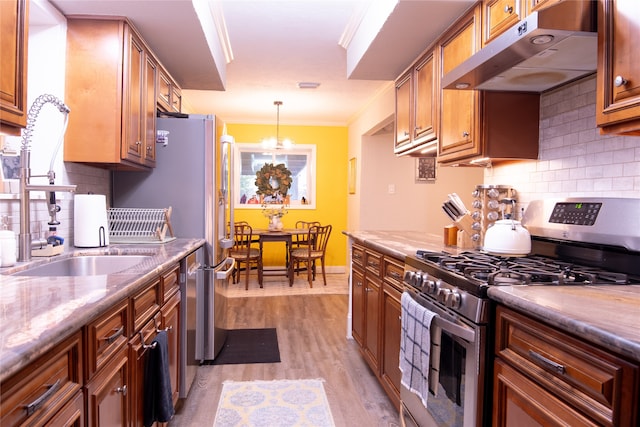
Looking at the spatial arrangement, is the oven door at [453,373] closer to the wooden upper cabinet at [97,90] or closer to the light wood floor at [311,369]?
the light wood floor at [311,369]

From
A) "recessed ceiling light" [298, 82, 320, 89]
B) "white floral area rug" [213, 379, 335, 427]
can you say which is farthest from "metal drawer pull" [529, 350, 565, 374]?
"recessed ceiling light" [298, 82, 320, 89]

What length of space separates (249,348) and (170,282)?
57.3 inches

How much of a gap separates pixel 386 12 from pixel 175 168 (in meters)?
1.73

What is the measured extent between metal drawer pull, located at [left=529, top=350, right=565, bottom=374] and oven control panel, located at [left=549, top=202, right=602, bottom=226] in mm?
787

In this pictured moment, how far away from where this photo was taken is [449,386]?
5.11 ft

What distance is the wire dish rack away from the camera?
2.59 meters

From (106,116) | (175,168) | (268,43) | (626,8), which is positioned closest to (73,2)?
(106,116)

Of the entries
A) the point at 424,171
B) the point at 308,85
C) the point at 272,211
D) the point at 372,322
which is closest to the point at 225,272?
the point at 372,322

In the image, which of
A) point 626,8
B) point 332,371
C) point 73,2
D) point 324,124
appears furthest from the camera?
point 324,124

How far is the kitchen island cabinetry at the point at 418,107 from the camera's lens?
2.71 m

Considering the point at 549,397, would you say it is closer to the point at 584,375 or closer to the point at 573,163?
the point at 584,375

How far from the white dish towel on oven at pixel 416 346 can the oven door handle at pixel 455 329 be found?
36 mm

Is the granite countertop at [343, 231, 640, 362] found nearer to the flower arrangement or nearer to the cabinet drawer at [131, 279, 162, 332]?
the cabinet drawer at [131, 279, 162, 332]

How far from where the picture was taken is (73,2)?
6.98ft
